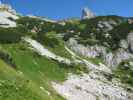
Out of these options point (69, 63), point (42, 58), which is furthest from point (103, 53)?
point (42, 58)

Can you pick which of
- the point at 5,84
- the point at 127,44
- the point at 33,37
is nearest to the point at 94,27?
the point at 127,44

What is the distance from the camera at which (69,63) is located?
2899 inches

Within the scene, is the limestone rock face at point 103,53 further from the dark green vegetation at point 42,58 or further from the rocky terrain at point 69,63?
the dark green vegetation at point 42,58

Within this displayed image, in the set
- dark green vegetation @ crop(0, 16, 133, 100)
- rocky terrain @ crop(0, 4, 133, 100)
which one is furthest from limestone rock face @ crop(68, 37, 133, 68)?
dark green vegetation @ crop(0, 16, 133, 100)

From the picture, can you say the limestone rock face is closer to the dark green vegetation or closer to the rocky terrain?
the rocky terrain

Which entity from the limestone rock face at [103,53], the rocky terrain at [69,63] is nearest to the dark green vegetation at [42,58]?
the rocky terrain at [69,63]

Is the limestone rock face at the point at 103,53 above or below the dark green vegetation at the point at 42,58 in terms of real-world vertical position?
below

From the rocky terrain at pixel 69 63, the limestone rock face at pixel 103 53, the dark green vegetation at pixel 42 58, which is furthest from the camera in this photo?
the limestone rock face at pixel 103 53

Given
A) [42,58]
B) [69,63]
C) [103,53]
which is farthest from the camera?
[103,53]

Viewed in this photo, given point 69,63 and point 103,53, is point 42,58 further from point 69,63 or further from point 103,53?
point 103,53

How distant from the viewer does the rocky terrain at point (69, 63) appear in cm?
4012

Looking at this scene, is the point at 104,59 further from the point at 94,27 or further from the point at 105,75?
the point at 94,27

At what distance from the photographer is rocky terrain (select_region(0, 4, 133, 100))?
40.1 m

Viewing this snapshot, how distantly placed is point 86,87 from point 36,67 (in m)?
9.74
